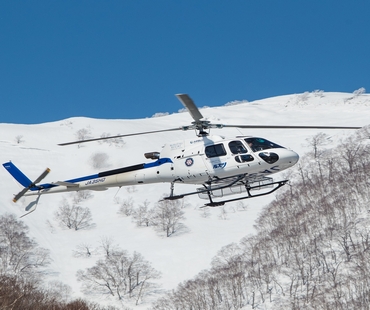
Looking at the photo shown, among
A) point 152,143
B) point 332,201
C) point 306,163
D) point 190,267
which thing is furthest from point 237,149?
point 152,143

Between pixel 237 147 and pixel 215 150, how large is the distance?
107 cm

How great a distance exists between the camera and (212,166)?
988 inches

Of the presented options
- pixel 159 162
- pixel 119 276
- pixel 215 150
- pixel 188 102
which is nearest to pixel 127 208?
pixel 119 276

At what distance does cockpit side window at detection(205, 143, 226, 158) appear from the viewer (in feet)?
82.5

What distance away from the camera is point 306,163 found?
141 m

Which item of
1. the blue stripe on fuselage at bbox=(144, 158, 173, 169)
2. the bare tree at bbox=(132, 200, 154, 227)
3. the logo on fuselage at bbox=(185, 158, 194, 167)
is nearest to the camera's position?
the logo on fuselage at bbox=(185, 158, 194, 167)

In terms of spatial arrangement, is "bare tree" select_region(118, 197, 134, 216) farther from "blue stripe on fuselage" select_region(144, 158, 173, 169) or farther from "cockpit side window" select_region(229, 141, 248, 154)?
"cockpit side window" select_region(229, 141, 248, 154)

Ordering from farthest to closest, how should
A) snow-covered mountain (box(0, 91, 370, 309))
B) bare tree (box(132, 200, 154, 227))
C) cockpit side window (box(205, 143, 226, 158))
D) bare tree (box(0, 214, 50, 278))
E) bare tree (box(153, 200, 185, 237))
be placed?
bare tree (box(132, 200, 154, 227)) → bare tree (box(153, 200, 185, 237)) → snow-covered mountain (box(0, 91, 370, 309)) → bare tree (box(0, 214, 50, 278)) → cockpit side window (box(205, 143, 226, 158))

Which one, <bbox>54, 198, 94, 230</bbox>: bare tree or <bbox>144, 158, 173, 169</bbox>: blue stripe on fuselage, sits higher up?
<bbox>54, 198, 94, 230</bbox>: bare tree

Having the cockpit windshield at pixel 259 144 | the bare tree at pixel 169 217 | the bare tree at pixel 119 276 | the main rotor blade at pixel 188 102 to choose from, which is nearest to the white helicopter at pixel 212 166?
the cockpit windshield at pixel 259 144

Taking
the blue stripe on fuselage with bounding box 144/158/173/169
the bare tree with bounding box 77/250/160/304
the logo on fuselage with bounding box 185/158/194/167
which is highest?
the bare tree with bounding box 77/250/160/304

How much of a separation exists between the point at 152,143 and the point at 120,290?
70.1m

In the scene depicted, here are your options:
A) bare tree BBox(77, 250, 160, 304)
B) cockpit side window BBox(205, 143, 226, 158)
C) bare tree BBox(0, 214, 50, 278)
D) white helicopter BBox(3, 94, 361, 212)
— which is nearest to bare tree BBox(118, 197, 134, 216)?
bare tree BBox(77, 250, 160, 304)

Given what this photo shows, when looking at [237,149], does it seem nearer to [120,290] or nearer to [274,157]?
[274,157]
